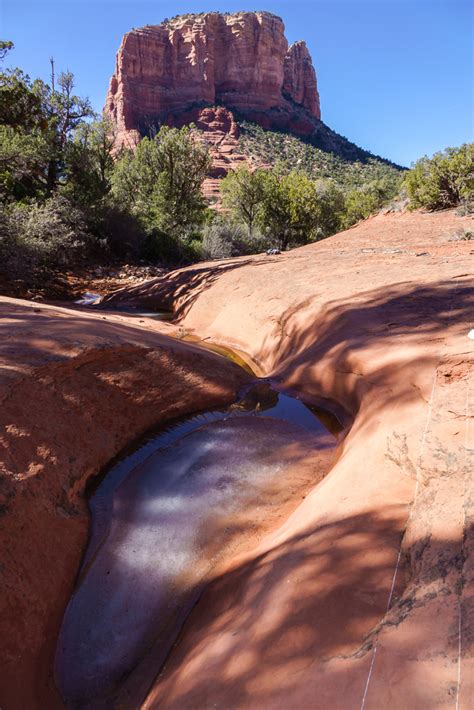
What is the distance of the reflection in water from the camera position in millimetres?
2152

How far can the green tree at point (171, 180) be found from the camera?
72.4 ft

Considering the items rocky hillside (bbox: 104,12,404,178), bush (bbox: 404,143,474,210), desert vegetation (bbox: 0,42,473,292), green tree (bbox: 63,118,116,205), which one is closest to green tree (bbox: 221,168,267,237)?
desert vegetation (bbox: 0,42,473,292)

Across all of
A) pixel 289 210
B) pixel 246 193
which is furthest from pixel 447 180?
pixel 246 193

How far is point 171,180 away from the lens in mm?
22672

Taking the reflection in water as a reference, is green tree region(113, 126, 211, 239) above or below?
above

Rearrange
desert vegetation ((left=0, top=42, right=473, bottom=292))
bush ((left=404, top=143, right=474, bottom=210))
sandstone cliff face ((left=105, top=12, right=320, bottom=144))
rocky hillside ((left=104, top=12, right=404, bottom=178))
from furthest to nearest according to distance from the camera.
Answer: sandstone cliff face ((left=105, top=12, right=320, bottom=144)) < rocky hillside ((left=104, top=12, right=404, bottom=178)) < bush ((left=404, top=143, right=474, bottom=210)) < desert vegetation ((left=0, top=42, right=473, bottom=292))

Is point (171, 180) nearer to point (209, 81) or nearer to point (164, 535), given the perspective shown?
point (164, 535)

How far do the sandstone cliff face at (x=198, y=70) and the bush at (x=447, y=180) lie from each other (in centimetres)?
6913

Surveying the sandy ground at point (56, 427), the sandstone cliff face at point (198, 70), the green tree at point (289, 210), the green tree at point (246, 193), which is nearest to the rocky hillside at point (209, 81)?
the sandstone cliff face at point (198, 70)

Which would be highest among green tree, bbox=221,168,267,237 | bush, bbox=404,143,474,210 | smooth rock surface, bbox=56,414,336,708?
green tree, bbox=221,168,267,237

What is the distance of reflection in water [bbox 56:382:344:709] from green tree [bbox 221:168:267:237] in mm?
22373

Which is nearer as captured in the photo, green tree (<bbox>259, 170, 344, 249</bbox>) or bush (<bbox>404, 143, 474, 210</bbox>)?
bush (<bbox>404, 143, 474, 210</bbox>)

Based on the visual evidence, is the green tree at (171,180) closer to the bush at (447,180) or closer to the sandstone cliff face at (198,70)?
the bush at (447,180)

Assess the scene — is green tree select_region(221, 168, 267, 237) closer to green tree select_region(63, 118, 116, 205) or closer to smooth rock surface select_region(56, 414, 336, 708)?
green tree select_region(63, 118, 116, 205)
